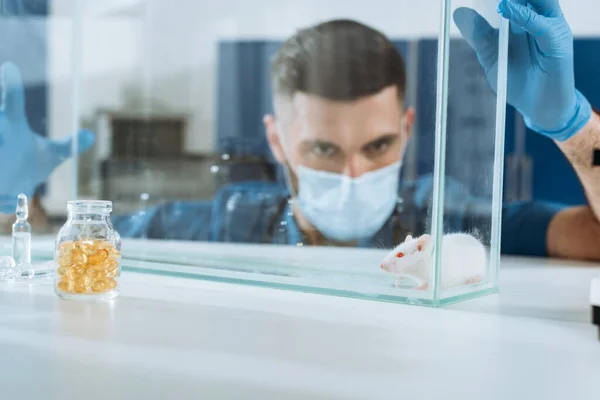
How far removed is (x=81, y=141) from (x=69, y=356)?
1109mm

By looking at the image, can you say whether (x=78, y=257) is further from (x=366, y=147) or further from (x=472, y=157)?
(x=366, y=147)

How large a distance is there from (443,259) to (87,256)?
0.41 m

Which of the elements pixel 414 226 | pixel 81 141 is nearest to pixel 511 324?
pixel 414 226

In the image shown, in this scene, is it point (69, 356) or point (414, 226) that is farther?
point (414, 226)

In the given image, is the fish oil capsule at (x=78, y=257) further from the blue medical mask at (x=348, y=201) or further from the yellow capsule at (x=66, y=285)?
the blue medical mask at (x=348, y=201)

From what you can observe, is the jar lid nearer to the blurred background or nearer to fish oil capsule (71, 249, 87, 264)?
fish oil capsule (71, 249, 87, 264)

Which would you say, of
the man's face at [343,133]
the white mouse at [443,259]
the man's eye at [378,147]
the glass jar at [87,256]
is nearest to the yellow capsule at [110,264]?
the glass jar at [87,256]

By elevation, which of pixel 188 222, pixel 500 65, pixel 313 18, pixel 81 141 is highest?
pixel 313 18

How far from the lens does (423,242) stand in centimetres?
82

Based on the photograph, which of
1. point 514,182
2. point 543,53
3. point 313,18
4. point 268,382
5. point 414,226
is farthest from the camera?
point 514,182

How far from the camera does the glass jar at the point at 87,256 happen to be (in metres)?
0.82

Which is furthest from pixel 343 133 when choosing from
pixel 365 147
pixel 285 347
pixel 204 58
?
pixel 285 347

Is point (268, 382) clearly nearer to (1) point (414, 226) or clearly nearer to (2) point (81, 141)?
(1) point (414, 226)

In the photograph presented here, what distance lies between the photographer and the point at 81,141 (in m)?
1.61
